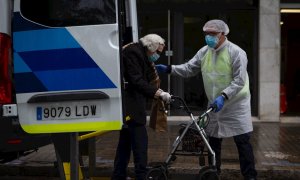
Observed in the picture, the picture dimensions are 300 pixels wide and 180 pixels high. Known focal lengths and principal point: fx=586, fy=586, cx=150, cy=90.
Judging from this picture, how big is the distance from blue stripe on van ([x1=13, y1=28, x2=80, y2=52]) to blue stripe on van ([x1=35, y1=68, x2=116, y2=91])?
0.71 feet

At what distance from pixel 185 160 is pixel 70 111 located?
3.48m

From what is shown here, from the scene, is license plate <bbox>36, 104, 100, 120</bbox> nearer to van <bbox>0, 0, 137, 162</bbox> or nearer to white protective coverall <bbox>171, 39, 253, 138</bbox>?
van <bbox>0, 0, 137, 162</bbox>

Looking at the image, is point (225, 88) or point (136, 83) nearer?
point (136, 83)

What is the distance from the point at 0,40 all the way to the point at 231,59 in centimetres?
261

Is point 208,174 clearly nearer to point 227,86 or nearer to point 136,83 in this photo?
→ point 227,86

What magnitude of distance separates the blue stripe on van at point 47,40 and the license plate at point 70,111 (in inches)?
20.4

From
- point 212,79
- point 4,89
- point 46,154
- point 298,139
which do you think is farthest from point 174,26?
point 4,89

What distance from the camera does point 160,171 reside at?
20.8 feet

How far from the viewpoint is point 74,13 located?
16.6 feet

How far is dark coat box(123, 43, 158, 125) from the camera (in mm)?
6207

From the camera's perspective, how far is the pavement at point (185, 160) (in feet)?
25.2

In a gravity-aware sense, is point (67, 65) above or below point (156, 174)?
above

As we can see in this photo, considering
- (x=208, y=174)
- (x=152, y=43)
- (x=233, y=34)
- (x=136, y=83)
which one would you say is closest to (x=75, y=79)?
(x=136, y=83)

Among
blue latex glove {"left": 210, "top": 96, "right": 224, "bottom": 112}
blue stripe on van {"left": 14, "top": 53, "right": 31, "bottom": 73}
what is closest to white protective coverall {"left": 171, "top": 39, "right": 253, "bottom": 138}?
blue latex glove {"left": 210, "top": 96, "right": 224, "bottom": 112}
